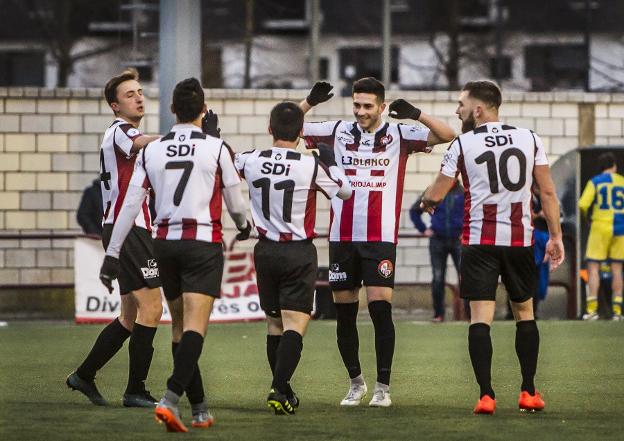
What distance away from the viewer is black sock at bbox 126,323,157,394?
938 centimetres

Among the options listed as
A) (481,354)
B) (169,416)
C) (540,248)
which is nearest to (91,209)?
(540,248)

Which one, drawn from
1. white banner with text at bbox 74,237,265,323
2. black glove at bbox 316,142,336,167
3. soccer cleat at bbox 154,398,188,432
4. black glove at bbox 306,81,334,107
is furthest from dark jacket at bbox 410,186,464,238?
soccer cleat at bbox 154,398,188,432

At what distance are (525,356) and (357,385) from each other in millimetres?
1114

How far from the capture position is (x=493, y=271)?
909cm

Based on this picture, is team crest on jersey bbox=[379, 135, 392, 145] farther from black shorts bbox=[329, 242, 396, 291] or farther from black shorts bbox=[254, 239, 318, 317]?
black shorts bbox=[254, 239, 318, 317]

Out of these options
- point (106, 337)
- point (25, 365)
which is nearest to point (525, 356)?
point (106, 337)

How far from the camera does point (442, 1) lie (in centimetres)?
2292

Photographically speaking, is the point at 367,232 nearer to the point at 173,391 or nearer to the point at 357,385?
the point at 357,385

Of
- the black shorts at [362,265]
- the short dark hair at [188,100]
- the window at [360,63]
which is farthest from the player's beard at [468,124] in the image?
the window at [360,63]

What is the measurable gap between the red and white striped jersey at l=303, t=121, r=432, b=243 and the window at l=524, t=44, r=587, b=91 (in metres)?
12.9

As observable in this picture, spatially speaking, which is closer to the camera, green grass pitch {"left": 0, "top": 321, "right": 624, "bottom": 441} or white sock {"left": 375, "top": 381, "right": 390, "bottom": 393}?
green grass pitch {"left": 0, "top": 321, "right": 624, "bottom": 441}

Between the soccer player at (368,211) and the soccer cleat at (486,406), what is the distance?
89 cm

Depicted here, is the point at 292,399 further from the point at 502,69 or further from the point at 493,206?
the point at 502,69

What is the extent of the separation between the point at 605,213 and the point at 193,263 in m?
11.4
